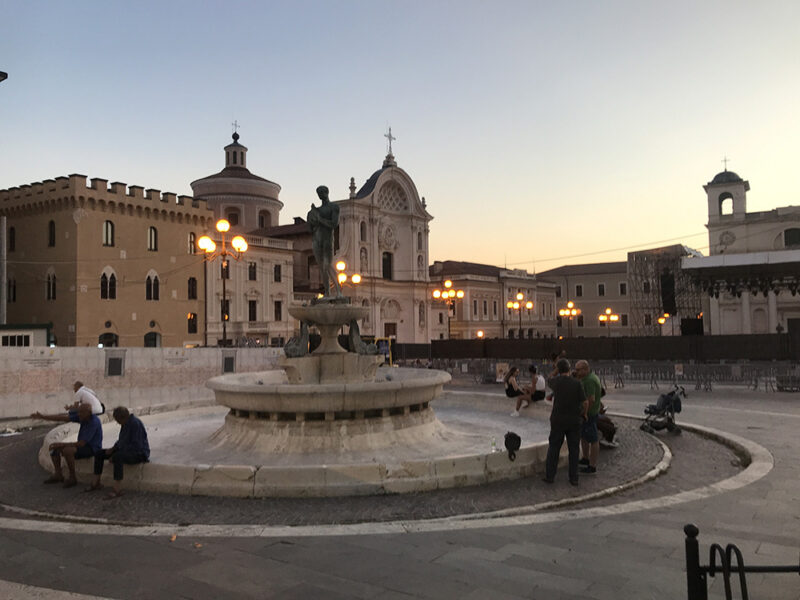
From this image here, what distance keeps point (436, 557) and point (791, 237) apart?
6167 centimetres

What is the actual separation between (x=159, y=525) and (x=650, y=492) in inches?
233

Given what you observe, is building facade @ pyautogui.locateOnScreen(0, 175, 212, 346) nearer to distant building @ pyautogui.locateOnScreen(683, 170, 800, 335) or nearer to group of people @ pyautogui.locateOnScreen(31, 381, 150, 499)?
group of people @ pyautogui.locateOnScreen(31, 381, 150, 499)

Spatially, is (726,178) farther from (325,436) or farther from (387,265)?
(325,436)

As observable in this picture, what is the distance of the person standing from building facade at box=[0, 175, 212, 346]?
3467 cm

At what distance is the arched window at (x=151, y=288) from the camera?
131ft

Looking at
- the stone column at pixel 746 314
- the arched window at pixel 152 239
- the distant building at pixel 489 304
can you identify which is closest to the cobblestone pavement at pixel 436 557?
the arched window at pixel 152 239

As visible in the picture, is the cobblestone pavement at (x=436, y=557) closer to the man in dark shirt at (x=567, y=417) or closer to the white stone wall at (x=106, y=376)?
the man in dark shirt at (x=567, y=417)

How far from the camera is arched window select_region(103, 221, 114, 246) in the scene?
125 ft

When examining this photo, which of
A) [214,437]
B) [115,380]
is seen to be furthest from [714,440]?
[115,380]

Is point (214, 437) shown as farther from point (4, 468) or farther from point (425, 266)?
point (425, 266)

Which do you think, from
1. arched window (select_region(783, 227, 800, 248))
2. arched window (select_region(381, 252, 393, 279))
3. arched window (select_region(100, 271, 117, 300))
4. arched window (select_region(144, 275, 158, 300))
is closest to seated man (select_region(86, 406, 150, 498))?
arched window (select_region(100, 271, 117, 300))

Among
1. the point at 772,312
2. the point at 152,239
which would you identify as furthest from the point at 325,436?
the point at 772,312

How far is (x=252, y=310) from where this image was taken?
153 ft

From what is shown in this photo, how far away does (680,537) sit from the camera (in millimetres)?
5734
